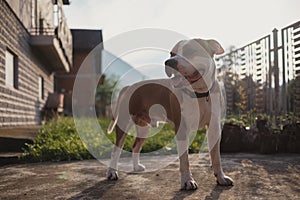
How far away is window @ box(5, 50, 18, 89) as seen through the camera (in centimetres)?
726

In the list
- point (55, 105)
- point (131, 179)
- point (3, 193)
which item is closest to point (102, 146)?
point (131, 179)

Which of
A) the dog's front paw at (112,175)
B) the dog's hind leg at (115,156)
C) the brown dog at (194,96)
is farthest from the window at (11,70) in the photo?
the brown dog at (194,96)

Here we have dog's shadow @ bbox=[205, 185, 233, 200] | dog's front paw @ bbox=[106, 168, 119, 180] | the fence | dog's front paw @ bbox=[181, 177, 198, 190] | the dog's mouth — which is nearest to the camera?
dog's shadow @ bbox=[205, 185, 233, 200]

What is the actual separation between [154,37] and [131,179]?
135 centimetres

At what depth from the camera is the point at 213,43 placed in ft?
9.62

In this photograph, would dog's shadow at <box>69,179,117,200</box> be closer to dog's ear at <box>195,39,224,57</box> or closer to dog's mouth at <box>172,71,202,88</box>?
dog's mouth at <box>172,71,202,88</box>

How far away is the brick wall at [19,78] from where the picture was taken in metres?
6.55

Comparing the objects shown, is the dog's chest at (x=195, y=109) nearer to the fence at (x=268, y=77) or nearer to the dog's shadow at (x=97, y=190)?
the dog's shadow at (x=97, y=190)

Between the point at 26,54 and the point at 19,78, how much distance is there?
1219mm

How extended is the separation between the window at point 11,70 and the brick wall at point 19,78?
11cm

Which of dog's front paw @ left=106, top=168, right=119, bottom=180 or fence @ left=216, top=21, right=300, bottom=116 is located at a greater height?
fence @ left=216, top=21, right=300, bottom=116

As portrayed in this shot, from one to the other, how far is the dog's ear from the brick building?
4.72 metres

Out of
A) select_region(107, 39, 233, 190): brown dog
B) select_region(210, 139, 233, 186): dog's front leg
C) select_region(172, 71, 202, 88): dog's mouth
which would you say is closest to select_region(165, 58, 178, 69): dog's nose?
select_region(107, 39, 233, 190): brown dog

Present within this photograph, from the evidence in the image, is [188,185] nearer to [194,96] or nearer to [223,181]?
[223,181]
